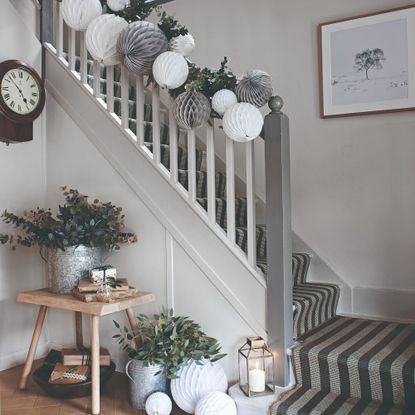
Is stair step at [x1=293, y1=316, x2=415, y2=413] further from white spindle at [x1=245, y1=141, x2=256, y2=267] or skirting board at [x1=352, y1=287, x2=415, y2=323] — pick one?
white spindle at [x1=245, y1=141, x2=256, y2=267]

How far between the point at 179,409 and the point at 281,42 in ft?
7.75

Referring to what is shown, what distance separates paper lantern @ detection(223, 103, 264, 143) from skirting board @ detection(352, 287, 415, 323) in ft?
4.25

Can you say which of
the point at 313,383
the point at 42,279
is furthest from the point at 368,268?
the point at 42,279

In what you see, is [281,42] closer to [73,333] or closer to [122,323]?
[122,323]

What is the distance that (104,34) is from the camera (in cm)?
242

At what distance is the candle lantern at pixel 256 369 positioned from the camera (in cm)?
215

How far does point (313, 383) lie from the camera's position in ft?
7.06

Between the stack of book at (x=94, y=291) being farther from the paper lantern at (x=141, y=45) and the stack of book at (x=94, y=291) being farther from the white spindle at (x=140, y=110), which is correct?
the paper lantern at (x=141, y=45)

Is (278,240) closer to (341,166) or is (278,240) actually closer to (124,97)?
(341,166)

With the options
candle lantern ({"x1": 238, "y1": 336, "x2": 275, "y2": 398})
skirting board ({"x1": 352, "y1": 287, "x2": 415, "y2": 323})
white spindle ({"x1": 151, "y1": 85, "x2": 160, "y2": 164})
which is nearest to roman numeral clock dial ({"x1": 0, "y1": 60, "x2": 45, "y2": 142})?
white spindle ({"x1": 151, "y1": 85, "x2": 160, "y2": 164})

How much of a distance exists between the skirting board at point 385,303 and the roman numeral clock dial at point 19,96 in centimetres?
223

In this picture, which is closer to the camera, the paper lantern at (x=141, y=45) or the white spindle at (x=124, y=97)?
the paper lantern at (x=141, y=45)

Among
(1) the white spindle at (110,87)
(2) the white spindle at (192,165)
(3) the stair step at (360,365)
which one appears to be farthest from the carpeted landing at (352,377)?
(1) the white spindle at (110,87)

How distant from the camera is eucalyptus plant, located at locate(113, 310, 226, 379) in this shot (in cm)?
224
